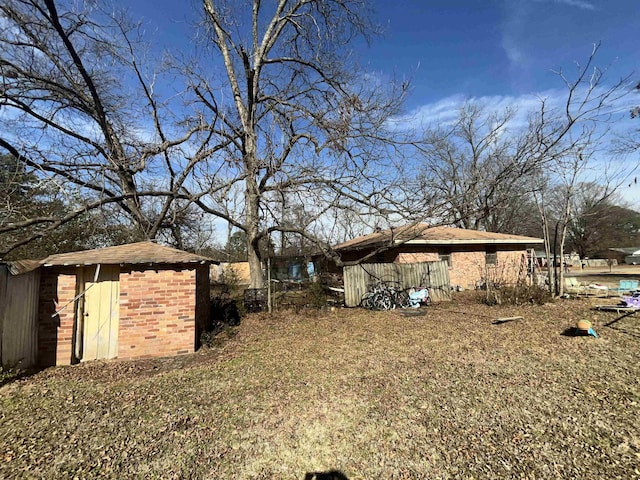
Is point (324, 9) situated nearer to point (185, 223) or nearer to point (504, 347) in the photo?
point (185, 223)

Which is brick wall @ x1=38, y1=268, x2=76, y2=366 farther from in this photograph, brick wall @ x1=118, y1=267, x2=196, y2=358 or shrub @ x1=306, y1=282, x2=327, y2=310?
shrub @ x1=306, y1=282, x2=327, y2=310

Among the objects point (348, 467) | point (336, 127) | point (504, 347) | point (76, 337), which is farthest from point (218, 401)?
point (336, 127)

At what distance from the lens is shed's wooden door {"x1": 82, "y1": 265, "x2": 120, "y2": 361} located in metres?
5.89

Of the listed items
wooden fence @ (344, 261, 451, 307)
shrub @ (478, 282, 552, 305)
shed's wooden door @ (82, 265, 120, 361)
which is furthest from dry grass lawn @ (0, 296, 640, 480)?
wooden fence @ (344, 261, 451, 307)

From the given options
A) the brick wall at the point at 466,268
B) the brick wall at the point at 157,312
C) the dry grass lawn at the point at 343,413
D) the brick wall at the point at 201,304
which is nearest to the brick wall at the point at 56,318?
the dry grass lawn at the point at 343,413

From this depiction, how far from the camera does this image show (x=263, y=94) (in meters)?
11.9

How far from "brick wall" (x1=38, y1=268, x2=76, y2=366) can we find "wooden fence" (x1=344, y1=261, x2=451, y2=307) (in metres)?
8.26

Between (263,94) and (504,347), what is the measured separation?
11.0 m

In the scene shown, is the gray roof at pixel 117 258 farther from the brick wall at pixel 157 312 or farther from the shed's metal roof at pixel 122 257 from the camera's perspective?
the brick wall at pixel 157 312

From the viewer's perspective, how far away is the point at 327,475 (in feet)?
9.17

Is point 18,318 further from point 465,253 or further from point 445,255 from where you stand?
point 465,253

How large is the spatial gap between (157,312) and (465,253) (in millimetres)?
14431

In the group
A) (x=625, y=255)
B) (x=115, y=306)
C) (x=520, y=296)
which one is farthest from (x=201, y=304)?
(x=625, y=255)

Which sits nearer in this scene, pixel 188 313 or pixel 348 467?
pixel 348 467
